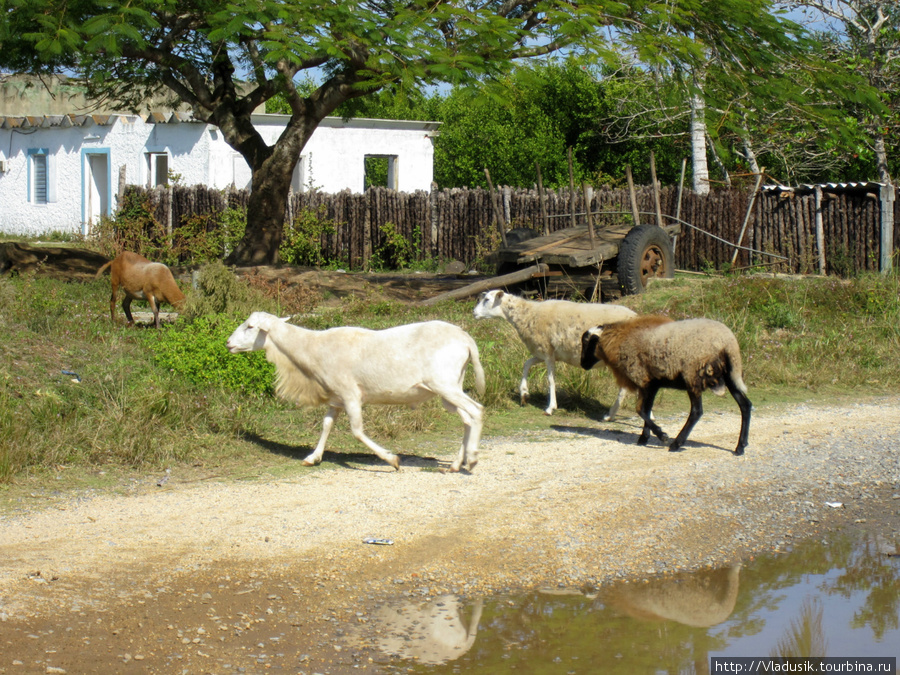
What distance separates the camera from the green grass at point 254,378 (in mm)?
7359

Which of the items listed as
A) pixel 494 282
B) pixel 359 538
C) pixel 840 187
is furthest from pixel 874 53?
pixel 359 538

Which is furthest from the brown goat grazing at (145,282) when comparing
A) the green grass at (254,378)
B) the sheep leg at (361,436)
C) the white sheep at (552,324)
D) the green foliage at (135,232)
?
the green foliage at (135,232)

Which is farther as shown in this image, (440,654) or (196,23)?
(196,23)

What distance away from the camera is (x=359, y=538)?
18.9ft

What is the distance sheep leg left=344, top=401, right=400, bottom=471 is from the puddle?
216 centimetres

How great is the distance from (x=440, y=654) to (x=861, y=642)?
7.26 feet

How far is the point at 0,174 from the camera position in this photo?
31641 mm

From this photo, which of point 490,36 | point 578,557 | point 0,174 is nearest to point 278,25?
point 490,36

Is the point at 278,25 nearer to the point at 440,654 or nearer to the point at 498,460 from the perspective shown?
the point at 498,460

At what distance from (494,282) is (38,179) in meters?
22.0

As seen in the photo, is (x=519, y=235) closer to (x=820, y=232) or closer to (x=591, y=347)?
(x=820, y=232)

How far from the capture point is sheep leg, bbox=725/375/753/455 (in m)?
7.95

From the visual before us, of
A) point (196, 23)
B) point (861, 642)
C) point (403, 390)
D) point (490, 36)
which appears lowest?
point (861, 642)

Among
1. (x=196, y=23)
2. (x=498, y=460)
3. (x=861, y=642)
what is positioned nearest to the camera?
(x=861, y=642)
